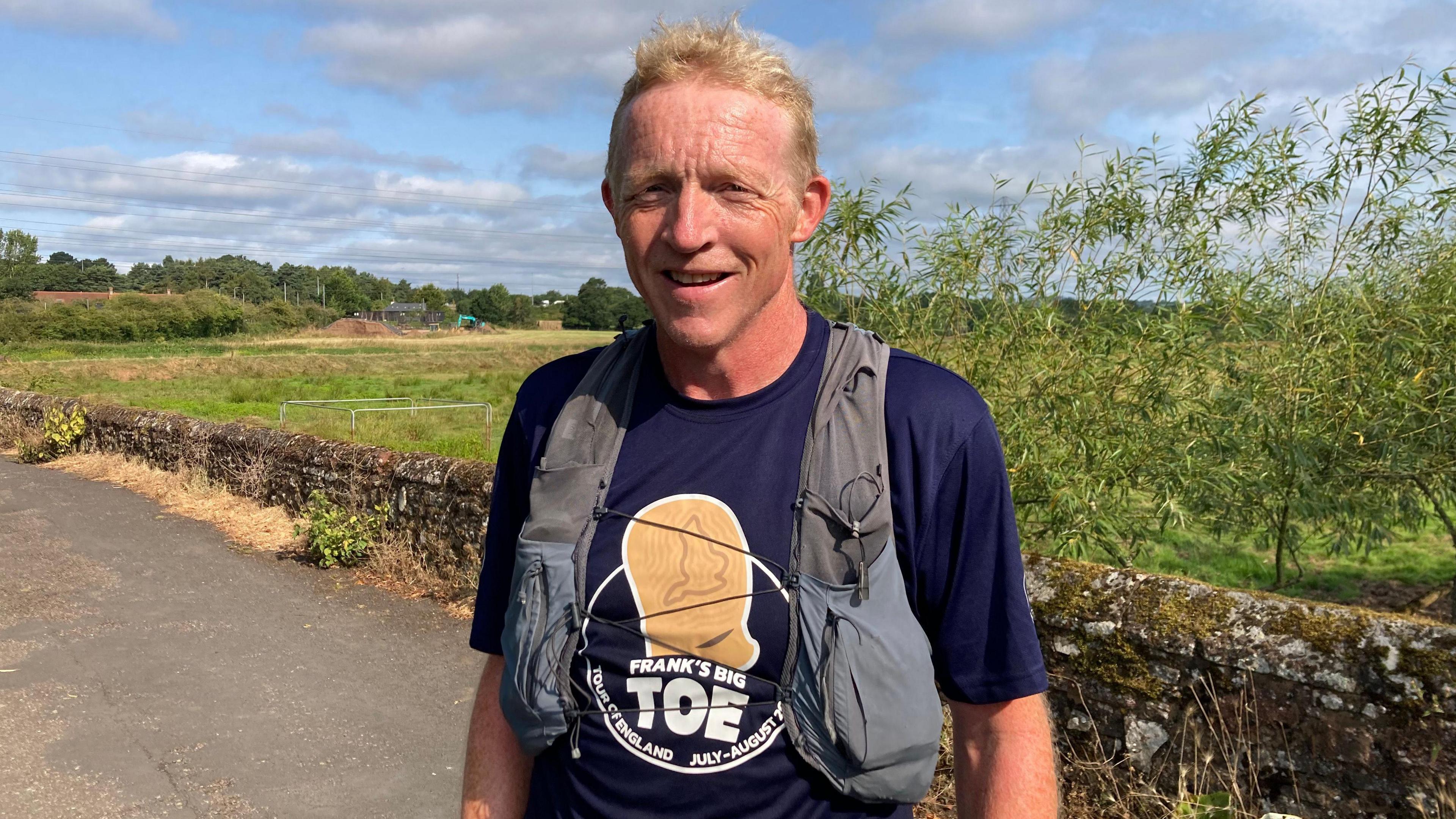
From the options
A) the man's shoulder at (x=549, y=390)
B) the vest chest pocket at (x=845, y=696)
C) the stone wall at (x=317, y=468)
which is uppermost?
the man's shoulder at (x=549, y=390)

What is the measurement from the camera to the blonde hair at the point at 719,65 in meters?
1.74

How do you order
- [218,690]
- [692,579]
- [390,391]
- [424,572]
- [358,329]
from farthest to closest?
[358,329]
[390,391]
[424,572]
[218,690]
[692,579]

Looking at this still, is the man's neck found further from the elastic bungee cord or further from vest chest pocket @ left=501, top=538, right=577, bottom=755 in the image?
vest chest pocket @ left=501, top=538, right=577, bottom=755

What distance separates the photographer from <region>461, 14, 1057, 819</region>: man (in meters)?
1.62

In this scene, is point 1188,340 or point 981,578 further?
point 1188,340

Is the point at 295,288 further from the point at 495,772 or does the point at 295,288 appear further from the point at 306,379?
the point at 495,772

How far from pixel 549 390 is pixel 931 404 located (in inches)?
29.1

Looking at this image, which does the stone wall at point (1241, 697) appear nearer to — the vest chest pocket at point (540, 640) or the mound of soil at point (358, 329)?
the vest chest pocket at point (540, 640)

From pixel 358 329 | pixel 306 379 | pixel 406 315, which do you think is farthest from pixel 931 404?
pixel 406 315

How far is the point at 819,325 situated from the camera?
191 cm

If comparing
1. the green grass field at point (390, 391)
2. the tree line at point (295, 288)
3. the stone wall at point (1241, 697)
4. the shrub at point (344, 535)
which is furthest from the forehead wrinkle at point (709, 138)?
the tree line at point (295, 288)

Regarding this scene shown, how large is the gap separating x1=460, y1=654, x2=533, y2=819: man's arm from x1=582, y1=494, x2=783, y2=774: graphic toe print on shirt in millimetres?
316

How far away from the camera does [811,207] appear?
75.2 inches

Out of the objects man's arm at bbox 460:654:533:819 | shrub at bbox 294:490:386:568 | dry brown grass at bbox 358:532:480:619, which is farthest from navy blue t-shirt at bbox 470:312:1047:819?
shrub at bbox 294:490:386:568
